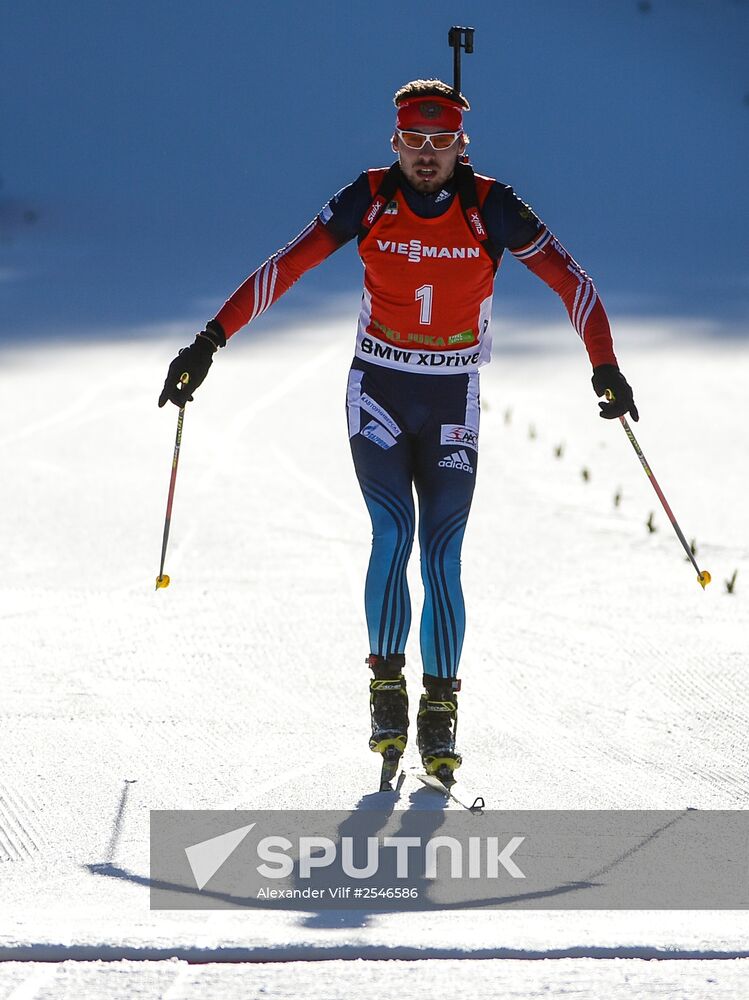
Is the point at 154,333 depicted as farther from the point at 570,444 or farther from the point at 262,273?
the point at 262,273

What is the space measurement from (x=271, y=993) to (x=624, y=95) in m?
19.7

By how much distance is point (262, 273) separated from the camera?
14.4 ft

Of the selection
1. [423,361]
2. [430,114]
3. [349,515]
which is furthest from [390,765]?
[349,515]

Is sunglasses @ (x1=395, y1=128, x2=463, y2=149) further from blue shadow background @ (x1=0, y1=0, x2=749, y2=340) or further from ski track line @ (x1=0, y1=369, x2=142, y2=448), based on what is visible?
blue shadow background @ (x1=0, y1=0, x2=749, y2=340)

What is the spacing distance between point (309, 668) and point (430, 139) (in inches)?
76.6

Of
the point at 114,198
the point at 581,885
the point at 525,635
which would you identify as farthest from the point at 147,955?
the point at 114,198

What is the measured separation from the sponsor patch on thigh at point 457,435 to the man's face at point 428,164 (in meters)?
0.68

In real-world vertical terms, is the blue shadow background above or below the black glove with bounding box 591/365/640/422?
above

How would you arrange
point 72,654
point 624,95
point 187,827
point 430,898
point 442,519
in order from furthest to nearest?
point 624,95 < point 72,654 < point 442,519 < point 187,827 < point 430,898

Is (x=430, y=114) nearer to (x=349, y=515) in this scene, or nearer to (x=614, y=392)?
(x=614, y=392)

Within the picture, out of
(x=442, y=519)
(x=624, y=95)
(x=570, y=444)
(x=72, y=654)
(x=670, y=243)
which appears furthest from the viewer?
(x=624, y=95)

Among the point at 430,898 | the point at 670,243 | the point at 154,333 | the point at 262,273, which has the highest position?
the point at 670,243

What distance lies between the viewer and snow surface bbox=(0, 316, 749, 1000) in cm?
288

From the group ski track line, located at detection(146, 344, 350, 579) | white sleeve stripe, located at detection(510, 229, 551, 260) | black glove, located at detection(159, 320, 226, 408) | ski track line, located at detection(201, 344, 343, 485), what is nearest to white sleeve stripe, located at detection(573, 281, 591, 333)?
white sleeve stripe, located at detection(510, 229, 551, 260)
